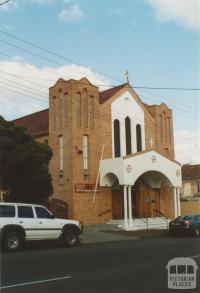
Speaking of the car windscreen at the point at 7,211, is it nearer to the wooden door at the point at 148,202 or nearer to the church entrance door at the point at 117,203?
the church entrance door at the point at 117,203

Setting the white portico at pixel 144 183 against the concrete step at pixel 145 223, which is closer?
the white portico at pixel 144 183

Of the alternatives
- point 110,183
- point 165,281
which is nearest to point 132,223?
point 110,183

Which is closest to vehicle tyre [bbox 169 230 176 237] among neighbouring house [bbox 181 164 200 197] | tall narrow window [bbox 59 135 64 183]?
tall narrow window [bbox 59 135 64 183]

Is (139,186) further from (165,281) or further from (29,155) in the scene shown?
(165,281)

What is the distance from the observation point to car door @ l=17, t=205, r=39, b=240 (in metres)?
19.6

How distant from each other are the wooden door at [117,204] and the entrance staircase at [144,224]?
1.13 meters

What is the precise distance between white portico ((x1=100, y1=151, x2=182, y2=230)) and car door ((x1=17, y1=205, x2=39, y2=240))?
12839 millimetres

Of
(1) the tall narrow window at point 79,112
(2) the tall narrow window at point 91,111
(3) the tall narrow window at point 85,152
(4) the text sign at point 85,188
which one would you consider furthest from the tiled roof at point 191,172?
(1) the tall narrow window at point 79,112

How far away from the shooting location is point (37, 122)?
39812 millimetres

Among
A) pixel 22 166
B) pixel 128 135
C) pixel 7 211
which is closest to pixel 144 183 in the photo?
pixel 128 135

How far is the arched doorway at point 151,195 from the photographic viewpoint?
121 ft

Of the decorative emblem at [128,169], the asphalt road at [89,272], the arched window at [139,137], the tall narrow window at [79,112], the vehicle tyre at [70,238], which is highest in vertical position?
the tall narrow window at [79,112]

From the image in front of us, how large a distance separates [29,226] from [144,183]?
18.9 metres

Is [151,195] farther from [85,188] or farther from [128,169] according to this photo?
[85,188]
